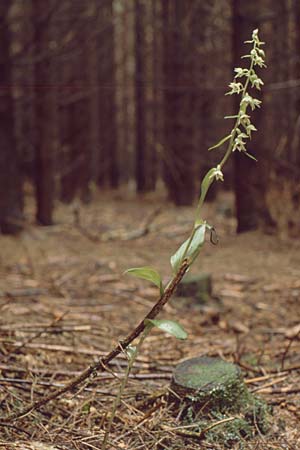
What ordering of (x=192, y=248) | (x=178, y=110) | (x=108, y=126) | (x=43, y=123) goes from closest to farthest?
1. (x=192, y=248)
2. (x=43, y=123)
3. (x=178, y=110)
4. (x=108, y=126)

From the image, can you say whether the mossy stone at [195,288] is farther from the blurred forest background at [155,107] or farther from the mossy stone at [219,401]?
the mossy stone at [219,401]

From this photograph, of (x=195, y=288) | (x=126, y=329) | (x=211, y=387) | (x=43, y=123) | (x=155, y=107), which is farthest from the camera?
(x=155, y=107)

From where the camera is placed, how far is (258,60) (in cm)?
156

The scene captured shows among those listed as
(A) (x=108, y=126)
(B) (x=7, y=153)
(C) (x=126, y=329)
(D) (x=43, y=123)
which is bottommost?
(C) (x=126, y=329)

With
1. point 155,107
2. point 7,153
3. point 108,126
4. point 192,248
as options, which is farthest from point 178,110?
point 192,248

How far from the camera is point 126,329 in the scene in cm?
370

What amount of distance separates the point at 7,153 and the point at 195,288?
13.4ft

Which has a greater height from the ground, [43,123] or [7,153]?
[43,123]

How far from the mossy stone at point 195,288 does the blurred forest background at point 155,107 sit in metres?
1.52

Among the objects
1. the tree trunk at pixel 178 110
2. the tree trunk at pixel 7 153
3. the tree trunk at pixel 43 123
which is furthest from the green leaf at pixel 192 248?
the tree trunk at pixel 178 110

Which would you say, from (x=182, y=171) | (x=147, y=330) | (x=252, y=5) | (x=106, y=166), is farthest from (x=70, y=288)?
(x=106, y=166)

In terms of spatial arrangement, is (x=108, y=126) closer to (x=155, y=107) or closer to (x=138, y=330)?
(x=155, y=107)

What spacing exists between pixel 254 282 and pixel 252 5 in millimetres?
3573

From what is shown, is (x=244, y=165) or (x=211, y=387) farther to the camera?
(x=244, y=165)
